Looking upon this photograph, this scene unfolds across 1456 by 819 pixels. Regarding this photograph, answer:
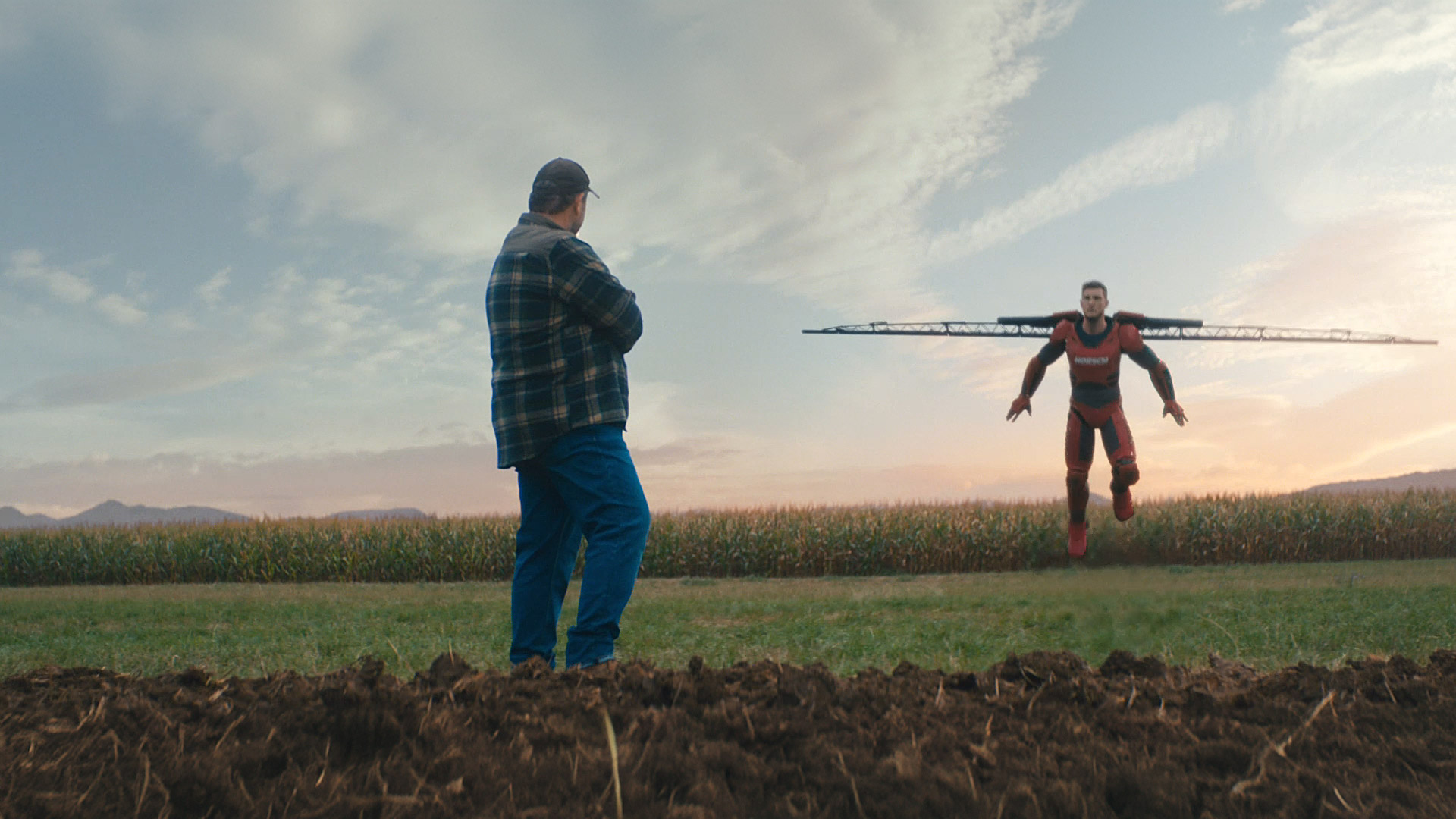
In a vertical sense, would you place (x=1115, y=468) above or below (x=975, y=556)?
above

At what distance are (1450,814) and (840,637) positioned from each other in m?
4.78

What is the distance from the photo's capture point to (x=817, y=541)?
18.4 metres

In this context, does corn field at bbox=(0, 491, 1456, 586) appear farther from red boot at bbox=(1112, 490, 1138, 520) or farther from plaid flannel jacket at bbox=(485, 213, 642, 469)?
plaid flannel jacket at bbox=(485, 213, 642, 469)

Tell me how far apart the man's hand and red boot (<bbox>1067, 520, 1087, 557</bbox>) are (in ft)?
5.77

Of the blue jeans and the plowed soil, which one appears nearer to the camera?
the plowed soil

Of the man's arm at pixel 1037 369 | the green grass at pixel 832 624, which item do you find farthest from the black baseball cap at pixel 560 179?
the man's arm at pixel 1037 369

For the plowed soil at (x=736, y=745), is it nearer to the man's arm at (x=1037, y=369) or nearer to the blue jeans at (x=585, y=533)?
the blue jeans at (x=585, y=533)

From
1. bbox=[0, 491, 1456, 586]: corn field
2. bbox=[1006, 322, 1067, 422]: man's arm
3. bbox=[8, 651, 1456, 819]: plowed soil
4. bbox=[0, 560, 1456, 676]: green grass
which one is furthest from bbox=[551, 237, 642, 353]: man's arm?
bbox=[0, 491, 1456, 586]: corn field

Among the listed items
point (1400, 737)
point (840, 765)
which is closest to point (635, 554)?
point (840, 765)

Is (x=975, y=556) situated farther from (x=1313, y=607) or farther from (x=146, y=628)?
(x=146, y=628)

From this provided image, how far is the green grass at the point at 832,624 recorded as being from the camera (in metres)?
5.27

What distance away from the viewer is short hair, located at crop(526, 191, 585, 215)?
4.00 metres

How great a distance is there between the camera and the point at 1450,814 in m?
2.01

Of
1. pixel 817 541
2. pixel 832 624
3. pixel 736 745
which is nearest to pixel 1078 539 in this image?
pixel 832 624
